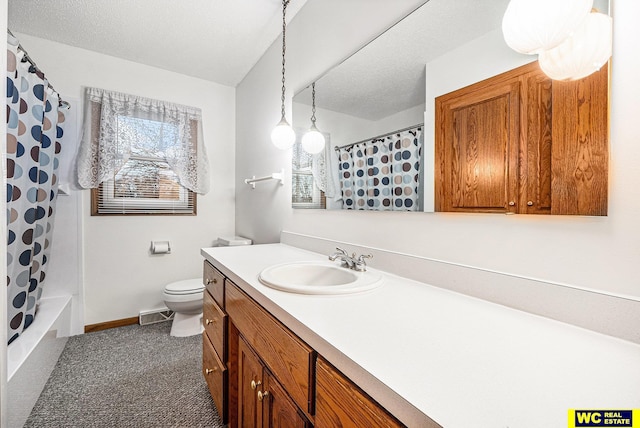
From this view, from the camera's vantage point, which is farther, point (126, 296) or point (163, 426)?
point (126, 296)

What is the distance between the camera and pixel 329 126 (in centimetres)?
159

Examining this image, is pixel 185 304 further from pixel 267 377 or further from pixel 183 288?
pixel 267 377

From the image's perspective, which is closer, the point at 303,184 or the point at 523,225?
the point at 523,225

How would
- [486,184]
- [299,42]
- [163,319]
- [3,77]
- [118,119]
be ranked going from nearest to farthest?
[486,184] → [3,77] → [299,42] → [118,119] → [163,319]

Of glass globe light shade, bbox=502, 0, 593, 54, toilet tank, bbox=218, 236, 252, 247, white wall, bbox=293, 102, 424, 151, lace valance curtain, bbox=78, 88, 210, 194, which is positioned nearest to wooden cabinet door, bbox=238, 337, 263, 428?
white wall, bbox=293, 102, 424, 151

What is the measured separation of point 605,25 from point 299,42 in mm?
1619

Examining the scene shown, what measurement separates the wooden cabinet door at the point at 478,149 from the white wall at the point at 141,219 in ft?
8.03

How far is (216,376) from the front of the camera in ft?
4.43

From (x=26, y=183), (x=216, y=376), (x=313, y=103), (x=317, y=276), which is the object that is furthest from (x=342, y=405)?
(x=26, y=183)

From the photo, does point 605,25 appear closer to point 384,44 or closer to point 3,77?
point 384,44

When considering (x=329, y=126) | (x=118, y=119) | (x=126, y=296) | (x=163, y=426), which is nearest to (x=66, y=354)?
(x=126, y=296)

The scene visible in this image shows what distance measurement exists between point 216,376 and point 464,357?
1.23 m

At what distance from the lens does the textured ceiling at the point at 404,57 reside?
2.99ft

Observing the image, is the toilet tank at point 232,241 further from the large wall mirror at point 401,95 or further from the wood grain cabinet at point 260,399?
the wood grain cabinet at point 260,399
